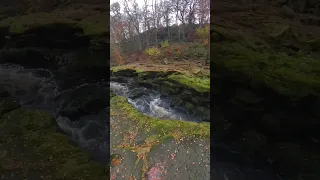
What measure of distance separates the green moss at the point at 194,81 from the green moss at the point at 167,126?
2.18 ft

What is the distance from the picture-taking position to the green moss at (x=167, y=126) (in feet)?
12.0

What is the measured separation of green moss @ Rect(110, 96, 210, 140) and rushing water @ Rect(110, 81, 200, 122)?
A: 0.13m

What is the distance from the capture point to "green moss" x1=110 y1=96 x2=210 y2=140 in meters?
3.66

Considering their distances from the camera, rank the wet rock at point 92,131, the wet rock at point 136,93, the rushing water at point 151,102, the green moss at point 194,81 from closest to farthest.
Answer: the wet rock at point 92,131, the rushing water at point 151,102, the green moss at point 194,81, the wet rock at point 136,93

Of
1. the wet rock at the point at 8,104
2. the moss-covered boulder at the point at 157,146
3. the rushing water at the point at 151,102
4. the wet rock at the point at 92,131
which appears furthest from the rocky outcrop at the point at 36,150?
the rushing water at the point at 151,102

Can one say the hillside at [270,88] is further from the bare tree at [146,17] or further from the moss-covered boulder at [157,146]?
the bare tree at [146,17]

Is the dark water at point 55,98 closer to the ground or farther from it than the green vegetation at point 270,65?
closer to the ground

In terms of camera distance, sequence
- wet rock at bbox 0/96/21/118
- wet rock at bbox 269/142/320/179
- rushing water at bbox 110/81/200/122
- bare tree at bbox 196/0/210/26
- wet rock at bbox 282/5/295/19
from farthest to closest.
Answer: bare tree at bbox 196/0/210/26
rushing water at bbox 110/81/200/122
wet rock at bbox 0/96/21/118
wet rock at bbox 282/5/295/19
wet rock at bbox 269/142/320/179

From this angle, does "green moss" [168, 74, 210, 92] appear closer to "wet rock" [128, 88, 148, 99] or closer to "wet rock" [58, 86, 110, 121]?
"wet rock" [128, 88, 148, 99]

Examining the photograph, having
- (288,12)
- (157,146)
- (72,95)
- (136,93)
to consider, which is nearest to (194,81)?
(136,93)

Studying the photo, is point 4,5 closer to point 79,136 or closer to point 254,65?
point 79,136

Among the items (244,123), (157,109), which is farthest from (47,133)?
(244,123)

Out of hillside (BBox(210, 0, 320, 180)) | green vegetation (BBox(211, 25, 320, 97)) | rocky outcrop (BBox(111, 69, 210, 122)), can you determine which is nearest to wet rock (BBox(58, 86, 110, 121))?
rocky outcrop (BBox(111, 69, 210, 122))

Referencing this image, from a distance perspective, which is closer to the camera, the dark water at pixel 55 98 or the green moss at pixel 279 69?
the green moss at pixel 279 69
